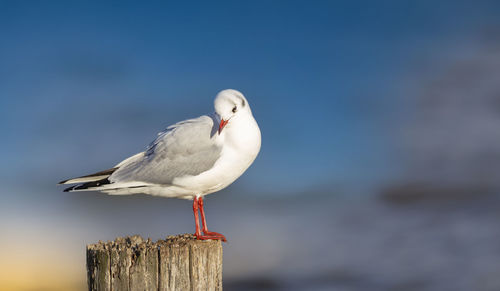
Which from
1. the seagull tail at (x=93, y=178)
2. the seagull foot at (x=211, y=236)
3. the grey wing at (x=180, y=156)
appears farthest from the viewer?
the seagull tail at (x=93, y=178)

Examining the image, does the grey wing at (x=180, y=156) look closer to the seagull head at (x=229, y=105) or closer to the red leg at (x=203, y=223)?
the seagull head at (x=229, y=105)

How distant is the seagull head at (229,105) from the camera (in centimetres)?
744

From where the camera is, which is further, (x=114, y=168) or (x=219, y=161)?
(x=114, y=168)

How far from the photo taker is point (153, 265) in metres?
5.71

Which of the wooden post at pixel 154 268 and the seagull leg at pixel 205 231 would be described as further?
the seagull leg at pixel 205 231

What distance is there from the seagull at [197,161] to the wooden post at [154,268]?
1303 mm

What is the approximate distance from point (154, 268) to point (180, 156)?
2.42m

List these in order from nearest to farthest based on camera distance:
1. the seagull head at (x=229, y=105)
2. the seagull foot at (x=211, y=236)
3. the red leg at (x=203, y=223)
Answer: the seagull foot at (x=211, y=236) < the red leg at (x=203, y=223) < the seagull head at (x=229, y=105)


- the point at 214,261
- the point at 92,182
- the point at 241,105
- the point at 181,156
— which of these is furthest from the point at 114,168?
the point at 214,261

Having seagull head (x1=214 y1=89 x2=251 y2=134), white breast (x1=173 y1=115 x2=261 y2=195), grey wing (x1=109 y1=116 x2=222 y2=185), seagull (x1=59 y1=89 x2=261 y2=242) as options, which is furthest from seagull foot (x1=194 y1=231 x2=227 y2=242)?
seagull head (x1=214 y1=89 x2=251 y2=134)

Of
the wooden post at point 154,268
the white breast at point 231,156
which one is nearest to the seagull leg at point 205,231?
the white breast at point 231,156

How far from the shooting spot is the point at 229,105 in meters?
7.46

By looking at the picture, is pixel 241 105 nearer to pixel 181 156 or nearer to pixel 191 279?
pixel 181 156

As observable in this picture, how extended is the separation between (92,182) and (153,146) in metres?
1.15
